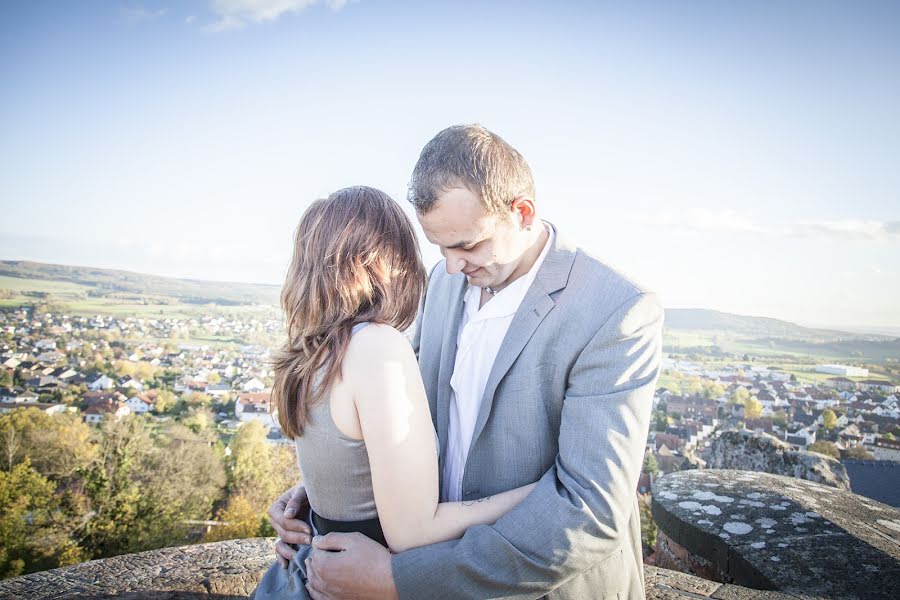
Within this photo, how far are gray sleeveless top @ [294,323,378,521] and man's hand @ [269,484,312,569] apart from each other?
1.00 ft

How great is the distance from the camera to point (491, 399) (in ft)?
6.38

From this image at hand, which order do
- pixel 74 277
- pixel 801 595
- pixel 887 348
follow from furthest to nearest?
pixel 74 277 < pixel 887 348 < pixel 801 595

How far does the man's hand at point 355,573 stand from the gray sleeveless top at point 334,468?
12cm

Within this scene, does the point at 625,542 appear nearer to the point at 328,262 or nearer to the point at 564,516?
the point at 564,516

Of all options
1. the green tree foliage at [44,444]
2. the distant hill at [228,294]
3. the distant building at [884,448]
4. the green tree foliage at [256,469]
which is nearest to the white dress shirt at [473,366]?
the distant hill at [228,294]

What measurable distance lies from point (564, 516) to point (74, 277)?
1408 inches

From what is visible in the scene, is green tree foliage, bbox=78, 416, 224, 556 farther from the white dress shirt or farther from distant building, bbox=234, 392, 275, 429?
the white dress shirt

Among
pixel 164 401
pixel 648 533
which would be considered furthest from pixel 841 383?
pixel 164 401

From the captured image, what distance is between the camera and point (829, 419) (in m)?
A: 10.7

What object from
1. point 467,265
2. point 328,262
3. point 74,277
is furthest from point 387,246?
point 74,277

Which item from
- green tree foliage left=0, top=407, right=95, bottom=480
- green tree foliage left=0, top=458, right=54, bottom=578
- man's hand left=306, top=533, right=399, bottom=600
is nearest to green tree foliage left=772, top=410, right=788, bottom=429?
man's hand left=306, top=533, right=399, bottom=600

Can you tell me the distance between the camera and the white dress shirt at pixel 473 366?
7.08ft

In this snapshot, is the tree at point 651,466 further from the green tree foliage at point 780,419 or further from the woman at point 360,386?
the woman at point 360,386

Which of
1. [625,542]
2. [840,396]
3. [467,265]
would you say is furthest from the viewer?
[840,396]
